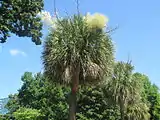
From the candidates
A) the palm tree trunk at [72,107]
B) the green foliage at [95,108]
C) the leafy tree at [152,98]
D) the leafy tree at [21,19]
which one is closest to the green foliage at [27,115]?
the green foliage at [95,108]

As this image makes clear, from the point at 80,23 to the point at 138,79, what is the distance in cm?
1609

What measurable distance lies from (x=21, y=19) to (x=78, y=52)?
3.71 meters

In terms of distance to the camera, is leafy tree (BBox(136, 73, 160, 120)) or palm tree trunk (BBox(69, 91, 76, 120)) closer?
palm tree trunk (BBox(69, 91, 76, 120))

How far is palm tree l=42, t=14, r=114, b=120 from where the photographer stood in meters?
13.3

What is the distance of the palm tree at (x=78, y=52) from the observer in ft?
43.5

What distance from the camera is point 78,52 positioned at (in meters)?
13.3

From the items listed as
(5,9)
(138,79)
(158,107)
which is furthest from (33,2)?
(158,107)

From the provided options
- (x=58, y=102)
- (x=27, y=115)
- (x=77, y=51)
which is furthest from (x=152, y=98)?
(x=77, y=51)

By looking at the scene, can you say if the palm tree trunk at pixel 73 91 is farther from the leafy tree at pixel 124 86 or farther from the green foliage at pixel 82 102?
the green foliage at pixel 82 102

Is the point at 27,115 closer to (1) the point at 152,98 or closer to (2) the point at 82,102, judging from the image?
(2) the point at 82,102

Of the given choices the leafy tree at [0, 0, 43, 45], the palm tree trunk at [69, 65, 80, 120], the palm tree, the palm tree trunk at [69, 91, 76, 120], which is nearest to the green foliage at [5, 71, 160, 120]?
the leafy tree at [0, 0, 43, 45]

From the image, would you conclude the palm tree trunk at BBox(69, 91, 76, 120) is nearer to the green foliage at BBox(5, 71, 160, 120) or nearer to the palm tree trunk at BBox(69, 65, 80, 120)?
the palm tree trunk at BBox(69, 65, 80, 120)

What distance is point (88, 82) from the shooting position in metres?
13.8

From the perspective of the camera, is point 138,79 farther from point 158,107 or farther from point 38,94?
point 158,107
